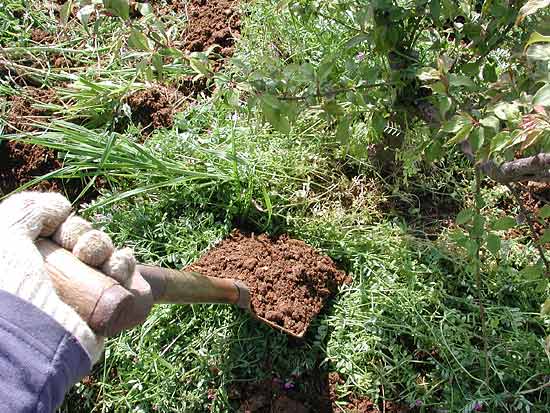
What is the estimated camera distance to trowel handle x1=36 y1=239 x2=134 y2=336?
1218 mm

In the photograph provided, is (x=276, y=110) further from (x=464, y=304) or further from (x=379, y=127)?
(x=464, y=304)

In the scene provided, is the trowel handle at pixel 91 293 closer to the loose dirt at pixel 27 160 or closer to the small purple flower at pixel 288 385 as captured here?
the small purple flower at pixel 288 385

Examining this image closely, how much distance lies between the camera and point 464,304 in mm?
2346

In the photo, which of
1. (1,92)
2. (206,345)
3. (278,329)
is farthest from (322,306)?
(1,92)

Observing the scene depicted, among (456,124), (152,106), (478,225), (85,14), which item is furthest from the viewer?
(152,106)

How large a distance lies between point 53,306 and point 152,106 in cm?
183

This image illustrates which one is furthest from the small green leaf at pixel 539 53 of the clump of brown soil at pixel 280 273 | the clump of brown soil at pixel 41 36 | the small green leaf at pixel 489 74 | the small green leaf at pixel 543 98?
the clump of brown soil at pixel 41 36

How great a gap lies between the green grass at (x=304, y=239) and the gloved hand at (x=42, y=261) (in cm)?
93

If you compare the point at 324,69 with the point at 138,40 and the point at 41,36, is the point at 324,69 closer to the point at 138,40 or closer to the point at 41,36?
the point at 138,40

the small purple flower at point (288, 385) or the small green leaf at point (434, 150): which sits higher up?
the small green leaf at point (434, 150)

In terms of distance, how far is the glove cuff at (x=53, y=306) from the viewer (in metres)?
1.19

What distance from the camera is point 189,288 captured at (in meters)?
1.80

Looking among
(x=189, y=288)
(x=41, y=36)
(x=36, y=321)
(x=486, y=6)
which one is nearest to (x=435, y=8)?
(x=486, y=6)

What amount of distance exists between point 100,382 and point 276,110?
124cm
